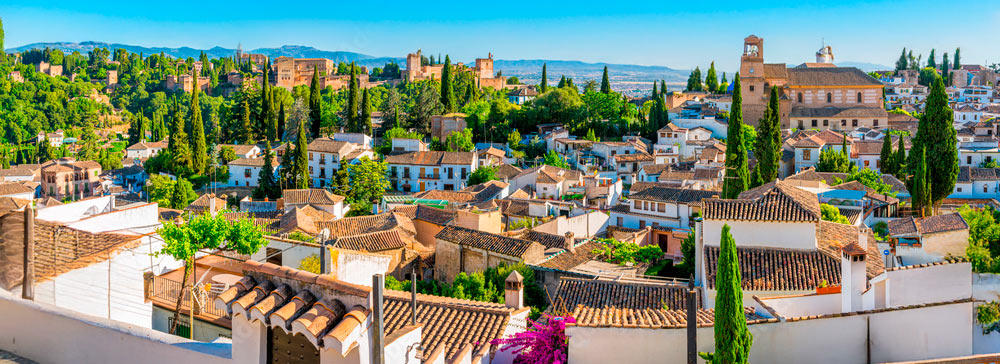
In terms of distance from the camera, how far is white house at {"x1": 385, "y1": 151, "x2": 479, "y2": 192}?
130 feet

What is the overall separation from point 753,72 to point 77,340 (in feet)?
157

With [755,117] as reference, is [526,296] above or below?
below

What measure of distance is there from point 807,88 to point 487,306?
4568 centimetres

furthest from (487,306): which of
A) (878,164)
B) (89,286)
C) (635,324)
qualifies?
(878,164)

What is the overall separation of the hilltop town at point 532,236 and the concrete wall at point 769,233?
0.11ft

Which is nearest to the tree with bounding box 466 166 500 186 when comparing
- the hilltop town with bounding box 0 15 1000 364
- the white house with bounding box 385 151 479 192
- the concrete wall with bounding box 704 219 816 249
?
the hilltop town with bounding box 0 15 1000 364

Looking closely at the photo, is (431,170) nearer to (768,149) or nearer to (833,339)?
(768,149)

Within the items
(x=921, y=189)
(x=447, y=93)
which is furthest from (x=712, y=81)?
(x=921, y=189)

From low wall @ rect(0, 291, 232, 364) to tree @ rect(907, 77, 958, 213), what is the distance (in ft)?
79.8

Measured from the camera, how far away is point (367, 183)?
36.3 metres

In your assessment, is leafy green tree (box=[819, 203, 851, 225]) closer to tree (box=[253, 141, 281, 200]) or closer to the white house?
the white house

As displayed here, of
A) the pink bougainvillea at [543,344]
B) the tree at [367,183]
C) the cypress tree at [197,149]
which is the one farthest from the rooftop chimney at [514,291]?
the cypress tree at [197,149]

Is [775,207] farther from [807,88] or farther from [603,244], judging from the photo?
[807,88]

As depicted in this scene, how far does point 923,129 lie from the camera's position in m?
24.8
